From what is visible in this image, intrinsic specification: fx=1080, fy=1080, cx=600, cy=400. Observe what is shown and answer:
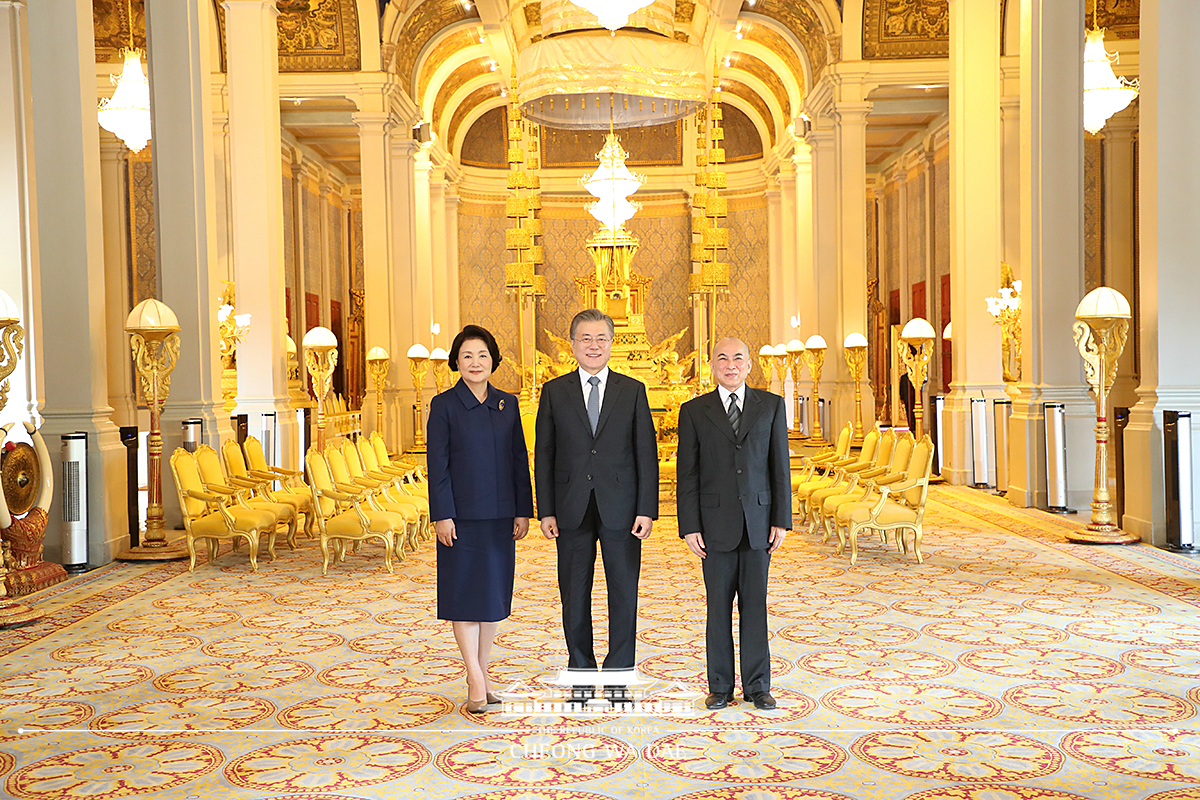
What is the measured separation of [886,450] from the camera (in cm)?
912

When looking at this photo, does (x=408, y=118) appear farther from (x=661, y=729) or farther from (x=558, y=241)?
(x=661, y=729)

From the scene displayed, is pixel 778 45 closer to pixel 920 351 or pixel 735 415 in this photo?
pixel 920 351

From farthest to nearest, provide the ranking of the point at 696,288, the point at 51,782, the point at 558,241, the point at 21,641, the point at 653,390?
the point at 558,241 → the point at 696,288 → the point at 653,390 → the point at 21,641 → the point at 51,782

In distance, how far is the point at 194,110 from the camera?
10156 mm

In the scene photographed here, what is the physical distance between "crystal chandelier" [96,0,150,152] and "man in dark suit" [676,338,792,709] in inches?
370

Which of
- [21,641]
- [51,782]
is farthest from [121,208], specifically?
[51,782]

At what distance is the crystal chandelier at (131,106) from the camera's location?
11.3 m

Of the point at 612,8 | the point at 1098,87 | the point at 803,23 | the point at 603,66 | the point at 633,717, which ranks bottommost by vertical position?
the point at 633,717

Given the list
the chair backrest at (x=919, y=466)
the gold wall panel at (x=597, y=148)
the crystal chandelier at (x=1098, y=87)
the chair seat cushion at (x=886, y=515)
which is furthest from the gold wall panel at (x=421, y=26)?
the chair seat cushion at (x=886, y=515)

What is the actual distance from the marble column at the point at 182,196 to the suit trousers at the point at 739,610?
719 cm

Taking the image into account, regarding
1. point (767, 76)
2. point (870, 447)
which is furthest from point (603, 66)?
point (767, 76)

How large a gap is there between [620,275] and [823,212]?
4.28 metres

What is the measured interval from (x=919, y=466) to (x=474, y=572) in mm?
4763

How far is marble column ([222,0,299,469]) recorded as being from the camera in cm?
1227
